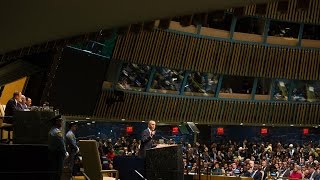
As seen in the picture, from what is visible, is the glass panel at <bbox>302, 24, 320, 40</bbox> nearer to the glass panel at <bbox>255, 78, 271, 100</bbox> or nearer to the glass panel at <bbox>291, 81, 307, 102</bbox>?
the glass panel at <bbox>291, 81, 307, 102</bbox>

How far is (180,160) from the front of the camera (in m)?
7.98

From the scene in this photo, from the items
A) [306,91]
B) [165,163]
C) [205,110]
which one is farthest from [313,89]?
[165,163]

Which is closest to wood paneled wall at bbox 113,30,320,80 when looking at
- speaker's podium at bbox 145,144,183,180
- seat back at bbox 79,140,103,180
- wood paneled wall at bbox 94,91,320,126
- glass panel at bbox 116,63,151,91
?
glass panel at bbox 116,63,151,91

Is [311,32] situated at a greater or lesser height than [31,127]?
greater

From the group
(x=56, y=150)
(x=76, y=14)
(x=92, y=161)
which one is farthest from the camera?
(x=92, y=161)

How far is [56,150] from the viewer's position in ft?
24.5

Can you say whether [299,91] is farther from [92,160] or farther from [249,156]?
[92,160]

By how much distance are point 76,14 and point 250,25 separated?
48.8 feet

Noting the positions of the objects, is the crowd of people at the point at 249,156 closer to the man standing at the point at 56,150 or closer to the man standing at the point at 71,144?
the man standing at the point at 71,144

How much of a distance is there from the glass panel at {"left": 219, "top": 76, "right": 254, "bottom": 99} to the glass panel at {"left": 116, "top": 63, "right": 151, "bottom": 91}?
3.59 m

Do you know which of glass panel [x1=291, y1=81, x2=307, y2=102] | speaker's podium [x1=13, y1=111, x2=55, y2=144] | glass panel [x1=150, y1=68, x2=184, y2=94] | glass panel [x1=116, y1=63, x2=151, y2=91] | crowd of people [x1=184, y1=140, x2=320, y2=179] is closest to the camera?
speaker's podium [x1=13, y1=111, x2=55, y2=144]

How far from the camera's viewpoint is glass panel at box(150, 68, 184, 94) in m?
18.2

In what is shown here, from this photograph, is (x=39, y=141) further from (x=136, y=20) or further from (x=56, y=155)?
(x=136, y=20)

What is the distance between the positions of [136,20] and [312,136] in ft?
54.9
